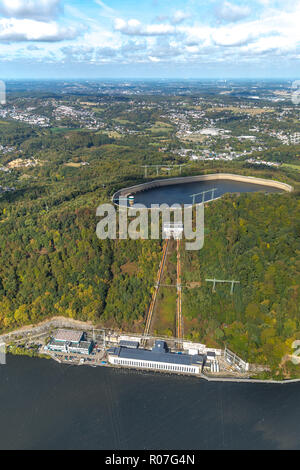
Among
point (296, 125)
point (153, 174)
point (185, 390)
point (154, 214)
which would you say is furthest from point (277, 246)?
point (296, 125)

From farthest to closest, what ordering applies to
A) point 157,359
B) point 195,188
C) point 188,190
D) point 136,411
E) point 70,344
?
point 195,188, point 188,190, point 70,344, point 157,359, point 136,411

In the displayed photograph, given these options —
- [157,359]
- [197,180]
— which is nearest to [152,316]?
[157,359]

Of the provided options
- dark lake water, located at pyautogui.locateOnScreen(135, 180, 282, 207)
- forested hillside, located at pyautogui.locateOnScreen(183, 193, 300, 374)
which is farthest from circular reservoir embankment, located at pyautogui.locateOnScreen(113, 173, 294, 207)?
forested hillside, located at pyautogui.locateOnScreen(183, 193, 300, 374)

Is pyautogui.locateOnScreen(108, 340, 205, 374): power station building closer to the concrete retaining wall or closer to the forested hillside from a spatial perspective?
the forested hillside

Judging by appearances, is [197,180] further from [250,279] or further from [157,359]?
[157,359]

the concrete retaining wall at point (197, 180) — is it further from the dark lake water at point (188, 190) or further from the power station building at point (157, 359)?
the power station building at point (157, 359)

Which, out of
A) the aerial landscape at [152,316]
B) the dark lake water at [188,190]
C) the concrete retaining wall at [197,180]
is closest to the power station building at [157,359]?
the aerial landscape at [152,316]

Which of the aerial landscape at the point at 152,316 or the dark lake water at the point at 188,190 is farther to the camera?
the dark lake water at the point at 188,190
